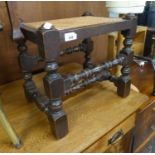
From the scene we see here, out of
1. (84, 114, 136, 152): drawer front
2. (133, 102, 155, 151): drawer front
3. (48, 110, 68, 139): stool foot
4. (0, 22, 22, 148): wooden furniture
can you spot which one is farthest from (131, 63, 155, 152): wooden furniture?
(0, 22, 22, 148): wooden furniture

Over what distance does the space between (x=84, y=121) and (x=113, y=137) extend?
126mm

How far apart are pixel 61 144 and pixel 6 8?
1.96 ft

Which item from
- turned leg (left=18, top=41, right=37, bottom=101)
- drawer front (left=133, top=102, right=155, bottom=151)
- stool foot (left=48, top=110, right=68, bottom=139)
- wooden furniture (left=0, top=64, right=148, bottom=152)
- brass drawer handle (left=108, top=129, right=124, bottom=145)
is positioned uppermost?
turned leg (left=18, top=41, right=37, bottom=101)

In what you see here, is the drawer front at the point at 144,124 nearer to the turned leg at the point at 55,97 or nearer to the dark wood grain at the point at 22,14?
the turned leg at the point at 55,97

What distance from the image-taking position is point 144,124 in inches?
33.7

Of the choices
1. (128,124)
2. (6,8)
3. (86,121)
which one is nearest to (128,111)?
(128,124)

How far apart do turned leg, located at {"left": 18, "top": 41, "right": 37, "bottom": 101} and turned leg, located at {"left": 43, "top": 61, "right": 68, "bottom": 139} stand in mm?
183

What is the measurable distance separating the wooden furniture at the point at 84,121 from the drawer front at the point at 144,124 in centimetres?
7

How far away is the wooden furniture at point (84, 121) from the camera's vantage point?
524 millimetres

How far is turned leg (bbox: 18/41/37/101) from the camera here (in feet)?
2.06

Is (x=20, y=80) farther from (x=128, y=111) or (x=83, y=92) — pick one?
(x=128, y=111)

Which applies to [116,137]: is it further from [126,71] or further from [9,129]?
[9,129]

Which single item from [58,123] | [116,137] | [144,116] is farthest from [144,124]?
[58,123]

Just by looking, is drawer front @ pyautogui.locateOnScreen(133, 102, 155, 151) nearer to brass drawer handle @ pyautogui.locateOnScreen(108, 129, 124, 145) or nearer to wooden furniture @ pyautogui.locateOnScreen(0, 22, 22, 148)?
brass drawer handle @ pyautogui.locateOnScreen(108, 129, 124, 145)
